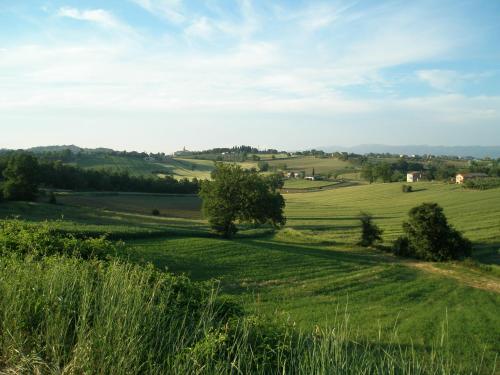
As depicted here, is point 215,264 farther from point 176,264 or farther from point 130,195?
point 130,195

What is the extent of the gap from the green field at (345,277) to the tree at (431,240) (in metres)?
1.84

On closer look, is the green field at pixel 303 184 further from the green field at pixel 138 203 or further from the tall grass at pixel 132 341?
the tall grass at pixel 132 341

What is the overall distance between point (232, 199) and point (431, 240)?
71.3ft

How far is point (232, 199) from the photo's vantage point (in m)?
47.9

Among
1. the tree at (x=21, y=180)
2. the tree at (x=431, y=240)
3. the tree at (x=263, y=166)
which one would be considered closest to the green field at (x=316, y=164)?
the tree at (x=263, y=166)

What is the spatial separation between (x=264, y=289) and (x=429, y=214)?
25.2 metres

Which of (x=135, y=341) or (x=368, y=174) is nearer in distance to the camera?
(x=135, y=341)

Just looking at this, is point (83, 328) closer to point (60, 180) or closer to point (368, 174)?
point (60, 180)

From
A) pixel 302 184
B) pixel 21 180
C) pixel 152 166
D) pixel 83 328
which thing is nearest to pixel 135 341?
pixel 83 328

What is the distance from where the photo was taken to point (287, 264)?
102 feet

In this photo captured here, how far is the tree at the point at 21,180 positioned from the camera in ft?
185

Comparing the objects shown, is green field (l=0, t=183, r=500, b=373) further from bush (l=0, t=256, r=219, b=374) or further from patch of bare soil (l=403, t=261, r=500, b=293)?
bush (l=0, t=256, r=219, b=374)

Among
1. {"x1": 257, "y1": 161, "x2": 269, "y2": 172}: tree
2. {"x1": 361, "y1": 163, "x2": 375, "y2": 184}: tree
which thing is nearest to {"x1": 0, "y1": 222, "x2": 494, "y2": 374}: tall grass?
{"x1": 361, "y1": 163, "x2": 375, "y2": 184}: tree

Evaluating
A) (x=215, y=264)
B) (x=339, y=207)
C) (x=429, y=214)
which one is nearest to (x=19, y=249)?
(x=215, y=264)
